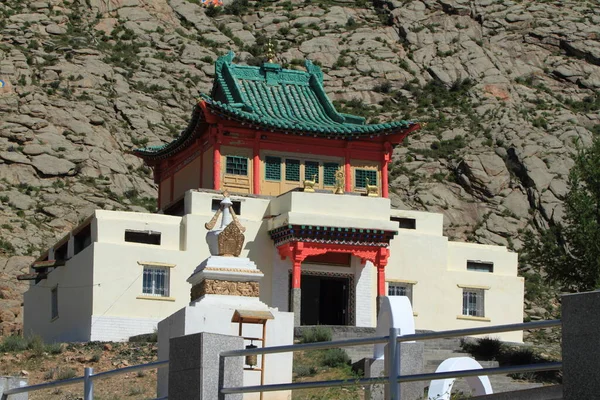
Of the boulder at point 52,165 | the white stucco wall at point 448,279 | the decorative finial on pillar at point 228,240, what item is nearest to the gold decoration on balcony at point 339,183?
the white stucco wall at point 448,279

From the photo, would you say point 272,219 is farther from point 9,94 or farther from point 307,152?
point 9,94

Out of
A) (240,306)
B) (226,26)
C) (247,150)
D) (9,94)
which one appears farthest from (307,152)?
(226,26)

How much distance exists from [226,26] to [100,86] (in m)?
16.2

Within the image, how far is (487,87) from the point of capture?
85812 mm

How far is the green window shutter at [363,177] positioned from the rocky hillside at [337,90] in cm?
1605

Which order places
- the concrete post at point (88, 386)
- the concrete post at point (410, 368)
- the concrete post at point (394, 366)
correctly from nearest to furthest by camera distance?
1. the concrete post at point (394, 366)
2. the concrete post at point (410, 368)
3. the concrete post at point (88, 386)

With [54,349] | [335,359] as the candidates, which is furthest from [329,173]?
[335,359]

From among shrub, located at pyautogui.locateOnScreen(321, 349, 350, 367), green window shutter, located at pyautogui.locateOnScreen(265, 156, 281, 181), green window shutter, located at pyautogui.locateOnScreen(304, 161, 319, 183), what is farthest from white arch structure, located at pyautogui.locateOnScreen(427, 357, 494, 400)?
green window shutter, located at pyautogui.locateOnScreen(304, 161, 319, 183)

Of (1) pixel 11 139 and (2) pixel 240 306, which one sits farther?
(1) pixel 11 139

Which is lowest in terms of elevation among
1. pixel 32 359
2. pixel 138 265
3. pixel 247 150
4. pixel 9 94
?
pixel 32 359

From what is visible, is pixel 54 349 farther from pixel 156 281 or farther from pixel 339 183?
pixel 339 183

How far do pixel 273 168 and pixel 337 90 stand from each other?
36.3m

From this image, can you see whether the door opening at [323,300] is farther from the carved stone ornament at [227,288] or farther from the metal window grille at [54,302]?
the carved stone ornament at [227,288]

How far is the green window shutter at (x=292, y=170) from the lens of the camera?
4894 centimetres
